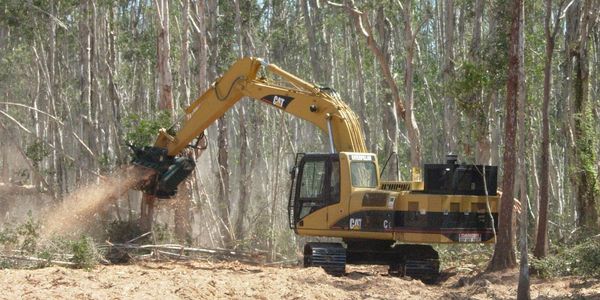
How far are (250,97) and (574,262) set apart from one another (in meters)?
6.73

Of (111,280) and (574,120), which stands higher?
(574,120)

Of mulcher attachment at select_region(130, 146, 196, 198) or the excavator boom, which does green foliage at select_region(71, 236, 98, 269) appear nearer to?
mulcher attachment at select_region(130, 146, 196, 198)

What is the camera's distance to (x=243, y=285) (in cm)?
1511

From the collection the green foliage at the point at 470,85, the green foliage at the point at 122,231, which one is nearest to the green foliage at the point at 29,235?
the green foliage at the point at 122,231

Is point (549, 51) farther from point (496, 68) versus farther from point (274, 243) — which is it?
point (274, 243)

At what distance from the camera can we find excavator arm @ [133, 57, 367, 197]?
18.4 m

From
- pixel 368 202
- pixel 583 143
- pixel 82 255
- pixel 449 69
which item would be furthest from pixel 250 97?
pixel 449 69

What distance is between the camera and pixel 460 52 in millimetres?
35062

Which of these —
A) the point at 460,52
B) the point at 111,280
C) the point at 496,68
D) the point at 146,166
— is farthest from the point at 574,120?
the point at 460,52

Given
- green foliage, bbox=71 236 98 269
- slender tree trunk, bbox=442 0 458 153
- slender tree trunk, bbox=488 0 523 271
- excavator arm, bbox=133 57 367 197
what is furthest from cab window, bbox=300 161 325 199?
slender tree trunk, bbox=442 0 458 153

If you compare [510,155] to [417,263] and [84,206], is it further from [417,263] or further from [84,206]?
[84,206]

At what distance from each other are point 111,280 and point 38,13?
2247cm

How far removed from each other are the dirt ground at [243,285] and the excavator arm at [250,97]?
1930 millimetres

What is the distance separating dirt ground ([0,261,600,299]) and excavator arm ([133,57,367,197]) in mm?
1930
